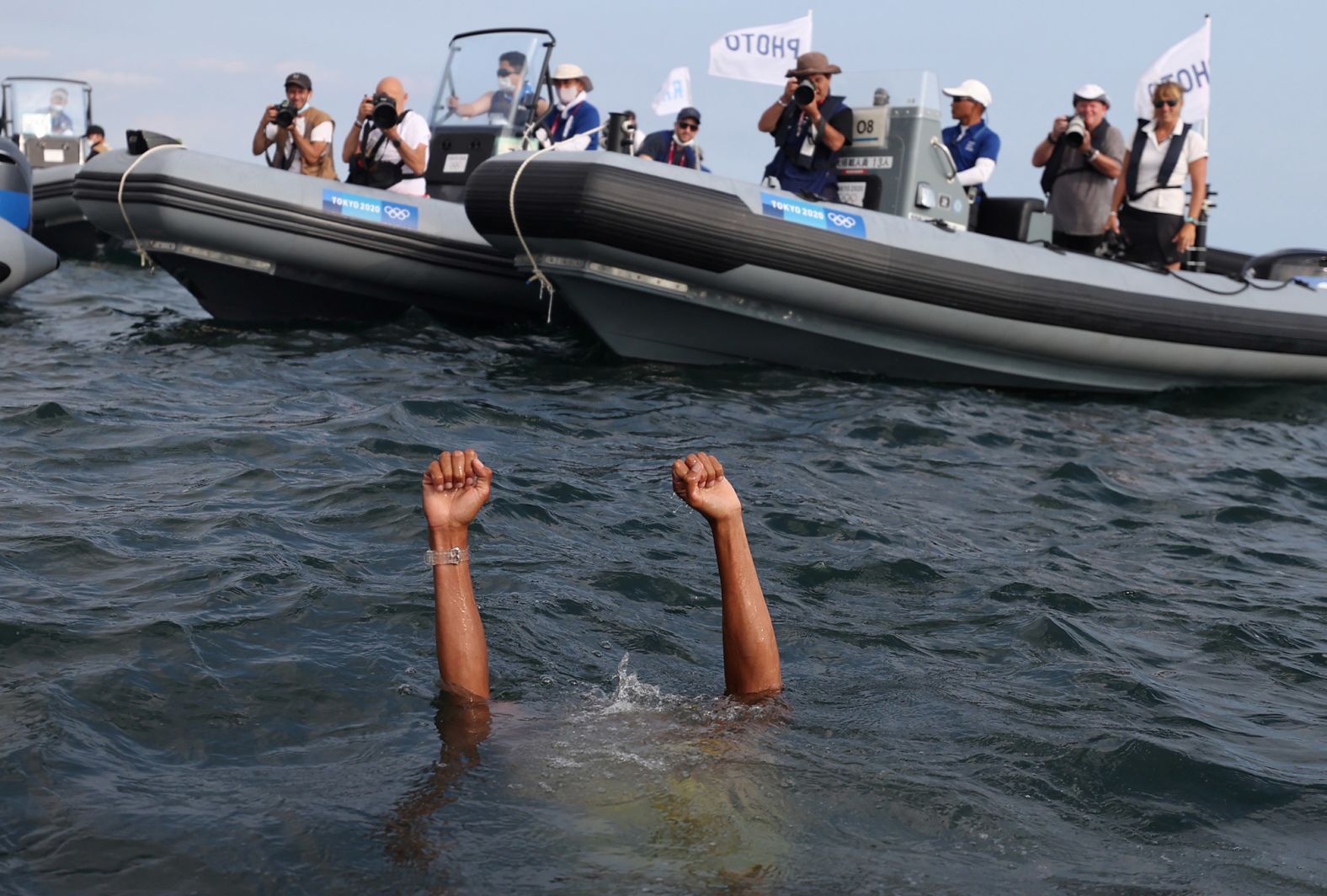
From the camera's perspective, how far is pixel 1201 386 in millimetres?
8711

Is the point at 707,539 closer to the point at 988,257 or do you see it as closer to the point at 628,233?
the point at 628,233

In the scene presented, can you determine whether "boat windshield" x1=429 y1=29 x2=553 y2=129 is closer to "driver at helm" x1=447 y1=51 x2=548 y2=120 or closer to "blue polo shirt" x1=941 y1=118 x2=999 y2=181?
"driver at helm" x1=447 y1=51 x2=548 y2=120

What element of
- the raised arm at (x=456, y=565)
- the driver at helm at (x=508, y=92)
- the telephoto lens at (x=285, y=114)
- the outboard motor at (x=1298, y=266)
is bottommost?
the raised arm at (x=456, y=565)

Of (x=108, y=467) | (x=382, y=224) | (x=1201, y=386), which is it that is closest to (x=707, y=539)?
(x=108, y=467)

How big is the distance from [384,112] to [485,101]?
3.78 ft

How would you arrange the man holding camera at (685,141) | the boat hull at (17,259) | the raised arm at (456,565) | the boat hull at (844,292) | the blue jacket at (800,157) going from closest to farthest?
the raised arm at (456,565), the boat hull at (844,292), the blue jacket at (800,157), the boat hull at (17,259), the man holding camera at (685,141)

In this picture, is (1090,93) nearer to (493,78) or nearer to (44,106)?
(493,78)

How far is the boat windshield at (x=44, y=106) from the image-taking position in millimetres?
16219

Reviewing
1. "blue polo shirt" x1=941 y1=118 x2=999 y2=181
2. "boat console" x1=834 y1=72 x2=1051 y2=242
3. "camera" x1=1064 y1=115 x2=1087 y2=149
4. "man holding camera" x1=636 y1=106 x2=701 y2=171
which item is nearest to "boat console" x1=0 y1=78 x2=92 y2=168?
"man holding camera" x1=636 y1=106 x2=701 y2=171

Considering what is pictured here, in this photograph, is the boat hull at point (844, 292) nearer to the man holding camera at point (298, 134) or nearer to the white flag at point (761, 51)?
the man holding camera at point (298, 134)

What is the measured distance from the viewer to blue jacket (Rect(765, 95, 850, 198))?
8219mm

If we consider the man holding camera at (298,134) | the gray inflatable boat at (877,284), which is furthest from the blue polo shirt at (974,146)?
the man holding camera at (298,134)

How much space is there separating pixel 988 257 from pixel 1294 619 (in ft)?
12.3

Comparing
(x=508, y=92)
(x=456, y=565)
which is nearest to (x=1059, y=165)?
(x=508, y=92)
